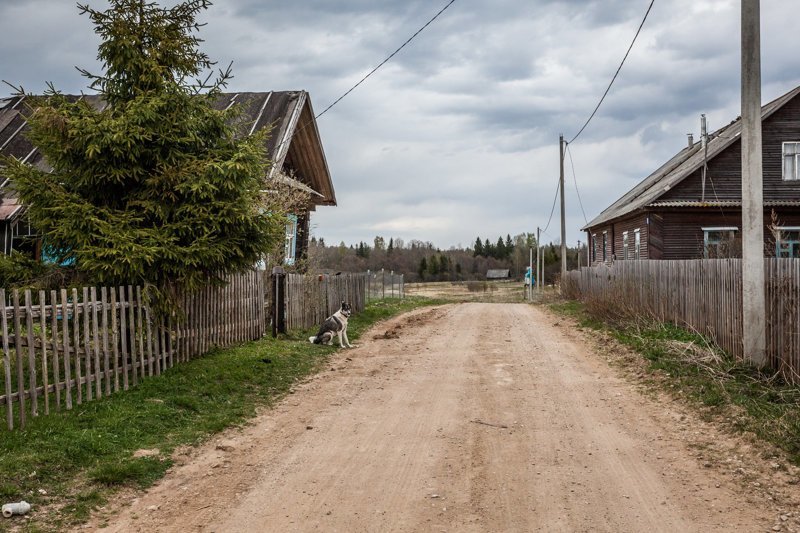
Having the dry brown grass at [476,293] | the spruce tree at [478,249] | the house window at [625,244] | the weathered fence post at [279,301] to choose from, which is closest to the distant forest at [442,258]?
the spruce tree at [478,249]

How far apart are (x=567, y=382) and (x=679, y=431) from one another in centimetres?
303

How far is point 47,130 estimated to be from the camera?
9.45m

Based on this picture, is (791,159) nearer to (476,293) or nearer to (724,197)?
(724,197)

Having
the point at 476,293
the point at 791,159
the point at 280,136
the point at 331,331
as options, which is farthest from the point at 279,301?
the point at 476,293

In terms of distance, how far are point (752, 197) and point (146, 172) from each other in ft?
28.6

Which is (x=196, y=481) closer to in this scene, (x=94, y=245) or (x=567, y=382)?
(x=94, y=245)

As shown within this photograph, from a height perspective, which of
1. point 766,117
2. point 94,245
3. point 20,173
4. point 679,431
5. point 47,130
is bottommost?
point 679,431

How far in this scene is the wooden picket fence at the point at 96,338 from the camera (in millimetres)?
7141

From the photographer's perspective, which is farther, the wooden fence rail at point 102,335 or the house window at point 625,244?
the house window at point 625,244

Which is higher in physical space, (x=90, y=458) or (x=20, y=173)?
(x=20, y=173)

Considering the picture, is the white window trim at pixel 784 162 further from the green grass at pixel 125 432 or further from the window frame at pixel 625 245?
the green grass at pixel 125 432

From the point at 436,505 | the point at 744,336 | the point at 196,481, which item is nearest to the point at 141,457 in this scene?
the point at 196,481

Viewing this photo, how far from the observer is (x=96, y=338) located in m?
8.26

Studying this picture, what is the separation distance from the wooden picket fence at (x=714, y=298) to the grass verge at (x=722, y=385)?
0.30 meters
